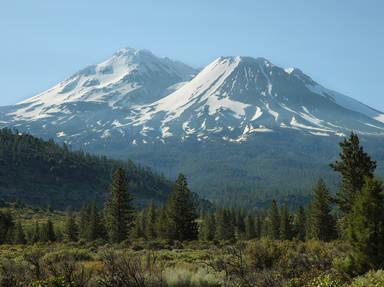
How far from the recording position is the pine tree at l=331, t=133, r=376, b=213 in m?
Result: 38.2

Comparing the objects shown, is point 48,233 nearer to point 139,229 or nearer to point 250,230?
point 139,229

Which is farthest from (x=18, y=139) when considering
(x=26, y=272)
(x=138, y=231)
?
(x=26, y=272)

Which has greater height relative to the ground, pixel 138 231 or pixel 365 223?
pixel 365 223

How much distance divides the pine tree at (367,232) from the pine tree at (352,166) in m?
20.3

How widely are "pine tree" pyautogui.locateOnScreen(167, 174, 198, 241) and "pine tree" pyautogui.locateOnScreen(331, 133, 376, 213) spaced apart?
21937mm

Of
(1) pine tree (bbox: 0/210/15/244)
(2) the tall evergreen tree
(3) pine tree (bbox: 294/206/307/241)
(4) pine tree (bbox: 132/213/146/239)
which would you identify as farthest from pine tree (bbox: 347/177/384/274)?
(3) pine tree (bbox: 294/206/307/241)

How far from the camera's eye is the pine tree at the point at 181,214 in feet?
188

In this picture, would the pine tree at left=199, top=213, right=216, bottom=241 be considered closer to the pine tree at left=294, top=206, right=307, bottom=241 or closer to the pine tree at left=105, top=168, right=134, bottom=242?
the pine tree at left=294, top=206, right=307, bottom=241

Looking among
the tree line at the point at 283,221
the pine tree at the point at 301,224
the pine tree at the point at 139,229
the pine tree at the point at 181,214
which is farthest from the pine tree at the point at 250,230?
the pine tree at the point at 181,214

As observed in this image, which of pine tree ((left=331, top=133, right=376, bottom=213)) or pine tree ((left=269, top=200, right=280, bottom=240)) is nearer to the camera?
pine tree ((left=331, top=133, right=376, bottom=213))

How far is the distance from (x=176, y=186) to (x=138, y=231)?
20749 mm

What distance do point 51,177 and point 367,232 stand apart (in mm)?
163658

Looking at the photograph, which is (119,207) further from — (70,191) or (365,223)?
(70,191)

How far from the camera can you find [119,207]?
5962 cm
